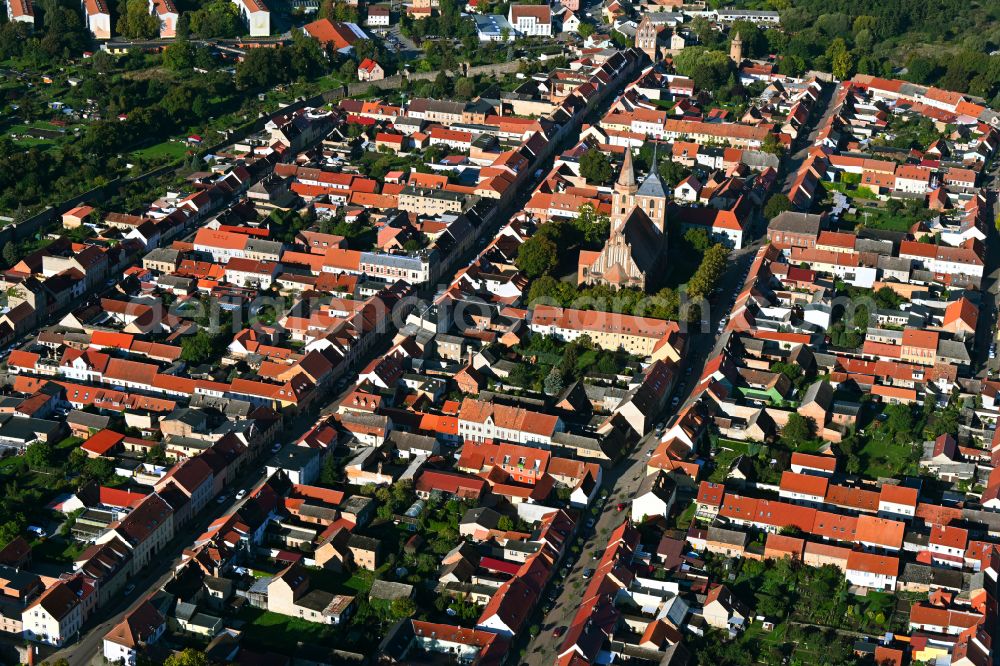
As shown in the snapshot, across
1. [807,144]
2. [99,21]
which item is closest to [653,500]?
[807,144]

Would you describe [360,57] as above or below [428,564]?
above

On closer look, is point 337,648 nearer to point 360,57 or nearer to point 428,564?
point 428,564

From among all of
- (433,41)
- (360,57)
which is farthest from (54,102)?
(433,41)

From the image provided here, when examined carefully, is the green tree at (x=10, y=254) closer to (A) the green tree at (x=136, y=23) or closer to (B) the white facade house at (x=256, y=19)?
(A) the green tree at (x=136, y=23)

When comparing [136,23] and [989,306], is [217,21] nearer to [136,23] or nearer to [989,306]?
[136,23]

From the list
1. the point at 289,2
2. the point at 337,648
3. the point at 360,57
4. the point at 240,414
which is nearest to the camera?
the point at 337,648
